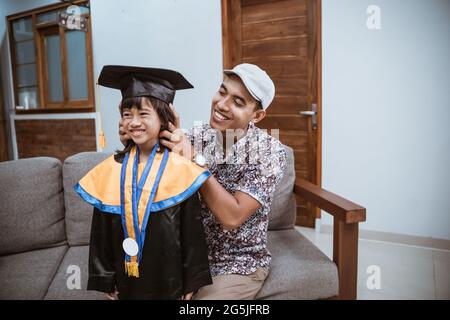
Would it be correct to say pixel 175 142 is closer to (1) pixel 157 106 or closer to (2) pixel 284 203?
(1) pixel 157 106

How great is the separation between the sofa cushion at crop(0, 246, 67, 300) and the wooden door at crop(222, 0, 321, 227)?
2294mm

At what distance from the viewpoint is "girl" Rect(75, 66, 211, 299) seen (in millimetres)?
1024

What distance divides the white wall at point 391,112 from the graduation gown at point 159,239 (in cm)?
227

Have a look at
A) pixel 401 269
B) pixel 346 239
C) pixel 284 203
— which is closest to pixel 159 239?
pixel 346 239

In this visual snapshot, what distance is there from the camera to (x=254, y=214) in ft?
4.36

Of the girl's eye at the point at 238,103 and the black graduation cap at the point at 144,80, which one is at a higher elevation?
the black graduation cap at the point at 144,80

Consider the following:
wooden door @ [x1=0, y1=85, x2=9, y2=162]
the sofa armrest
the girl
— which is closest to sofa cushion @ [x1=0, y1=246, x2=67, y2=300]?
the girl

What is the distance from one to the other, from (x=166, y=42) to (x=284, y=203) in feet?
8.43

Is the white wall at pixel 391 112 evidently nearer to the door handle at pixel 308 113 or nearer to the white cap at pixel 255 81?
the door handle at pixel 308 113

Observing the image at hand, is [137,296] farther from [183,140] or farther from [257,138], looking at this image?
[257,138]

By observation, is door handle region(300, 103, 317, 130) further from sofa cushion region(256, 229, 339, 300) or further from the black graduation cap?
the black graduation cap

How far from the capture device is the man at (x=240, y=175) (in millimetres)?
1187

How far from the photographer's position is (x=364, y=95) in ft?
9.48

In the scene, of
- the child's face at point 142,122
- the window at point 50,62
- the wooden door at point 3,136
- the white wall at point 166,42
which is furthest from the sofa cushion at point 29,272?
the wooden door at point 3,136
